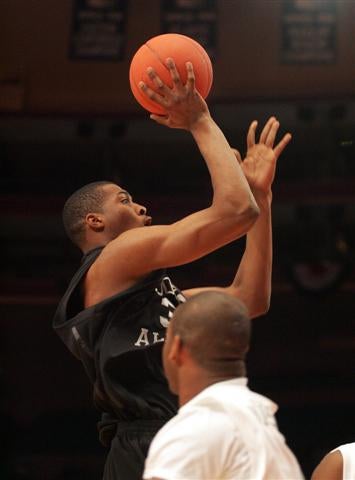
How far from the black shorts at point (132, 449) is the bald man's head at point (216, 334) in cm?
73

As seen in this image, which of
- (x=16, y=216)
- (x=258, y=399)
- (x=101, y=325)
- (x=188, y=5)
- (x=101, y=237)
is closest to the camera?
(x=258, y=399)

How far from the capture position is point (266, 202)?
10.9 ft

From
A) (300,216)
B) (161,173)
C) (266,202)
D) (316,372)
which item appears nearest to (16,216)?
(161,173)

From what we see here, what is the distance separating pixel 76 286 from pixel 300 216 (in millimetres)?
4417

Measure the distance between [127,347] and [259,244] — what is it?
716mm

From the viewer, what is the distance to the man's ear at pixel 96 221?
10.2 feet

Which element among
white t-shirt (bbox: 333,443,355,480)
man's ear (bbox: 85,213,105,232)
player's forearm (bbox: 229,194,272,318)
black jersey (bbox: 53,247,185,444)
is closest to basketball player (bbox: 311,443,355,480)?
white t-shirt (bbox: 333,443,355,480)

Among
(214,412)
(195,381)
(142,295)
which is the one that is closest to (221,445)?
(214,412)

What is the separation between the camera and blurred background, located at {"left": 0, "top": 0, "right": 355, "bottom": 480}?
6957 mm

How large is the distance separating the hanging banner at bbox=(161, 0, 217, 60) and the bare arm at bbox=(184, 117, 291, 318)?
3.64 meters

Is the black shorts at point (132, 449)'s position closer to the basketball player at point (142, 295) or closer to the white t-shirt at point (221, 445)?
the basketball player at point (142, 295)

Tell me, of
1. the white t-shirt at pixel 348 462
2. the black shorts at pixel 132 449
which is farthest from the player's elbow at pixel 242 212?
the white t-shirt at pixel 348 462

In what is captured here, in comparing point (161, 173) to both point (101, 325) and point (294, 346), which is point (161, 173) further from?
point (101, 325)

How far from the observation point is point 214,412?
81.9 inches
